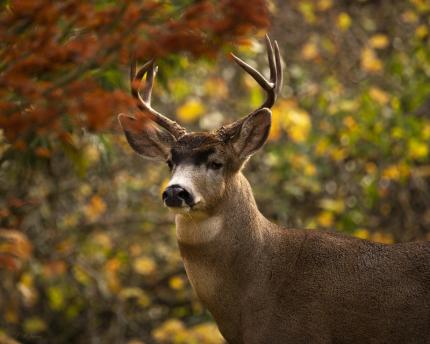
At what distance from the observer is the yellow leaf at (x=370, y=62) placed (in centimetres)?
1073

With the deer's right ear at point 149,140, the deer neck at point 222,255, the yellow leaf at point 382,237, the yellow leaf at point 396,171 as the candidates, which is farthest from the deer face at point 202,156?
the yellow leaf at point 382,237

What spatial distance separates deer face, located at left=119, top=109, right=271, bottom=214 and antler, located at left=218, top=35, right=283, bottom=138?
2 cm

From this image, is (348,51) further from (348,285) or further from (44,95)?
(44,95)

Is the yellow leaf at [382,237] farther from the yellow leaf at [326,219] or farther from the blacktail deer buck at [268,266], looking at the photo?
the blacktail deer buck at [268,266]

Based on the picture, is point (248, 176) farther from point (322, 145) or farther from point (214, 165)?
point (214, 165)

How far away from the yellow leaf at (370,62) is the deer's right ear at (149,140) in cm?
576

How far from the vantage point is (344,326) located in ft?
15.5

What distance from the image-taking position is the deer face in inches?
189

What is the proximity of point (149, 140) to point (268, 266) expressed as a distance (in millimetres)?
1248

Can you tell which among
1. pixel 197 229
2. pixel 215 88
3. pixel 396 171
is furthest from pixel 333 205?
pixel 197 229

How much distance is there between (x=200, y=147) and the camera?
202 inches

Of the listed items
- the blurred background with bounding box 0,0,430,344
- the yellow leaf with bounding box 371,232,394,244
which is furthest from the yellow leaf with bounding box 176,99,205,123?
the yellow leaf with bounding box 371,232,394,244

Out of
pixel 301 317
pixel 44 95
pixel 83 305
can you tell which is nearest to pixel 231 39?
pixel 44 95

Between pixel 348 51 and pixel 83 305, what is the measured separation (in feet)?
16.6
